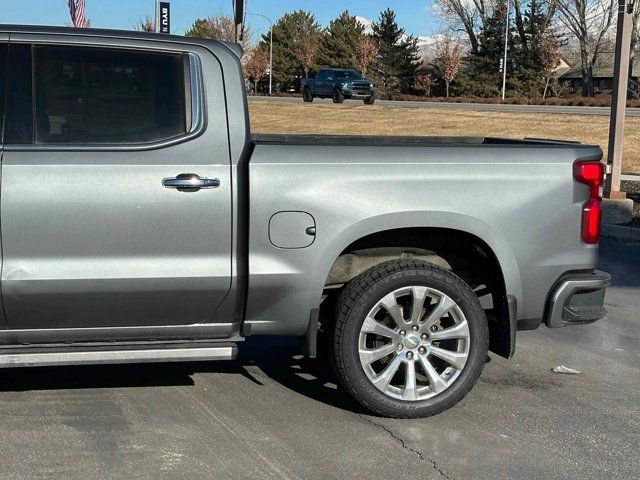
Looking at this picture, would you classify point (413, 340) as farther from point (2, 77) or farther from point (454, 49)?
point (454, 49)

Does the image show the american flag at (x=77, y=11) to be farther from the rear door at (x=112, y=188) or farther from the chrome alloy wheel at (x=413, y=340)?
the chrome alloy wheel at (x=413, y=340)

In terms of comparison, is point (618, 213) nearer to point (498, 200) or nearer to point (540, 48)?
point (498, 200)

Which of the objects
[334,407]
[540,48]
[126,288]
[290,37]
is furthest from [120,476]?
[290,37]

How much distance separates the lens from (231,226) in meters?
4.29

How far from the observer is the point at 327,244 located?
4371mm

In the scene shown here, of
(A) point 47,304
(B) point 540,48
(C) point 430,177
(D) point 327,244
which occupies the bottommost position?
(A) point 47,304

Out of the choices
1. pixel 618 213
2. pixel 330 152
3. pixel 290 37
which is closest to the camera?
pixel 330 152

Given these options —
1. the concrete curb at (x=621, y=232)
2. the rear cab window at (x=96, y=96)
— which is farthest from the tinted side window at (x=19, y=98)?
the concrete curb at (x=621, y=232)

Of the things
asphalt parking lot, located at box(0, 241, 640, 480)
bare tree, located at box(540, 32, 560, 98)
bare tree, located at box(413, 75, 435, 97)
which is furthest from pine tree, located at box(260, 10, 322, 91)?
asphalt parking lot, located at box(0, 241, 640, 480)

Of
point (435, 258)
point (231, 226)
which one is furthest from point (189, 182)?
point (435, 258)

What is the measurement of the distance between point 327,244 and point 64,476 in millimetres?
1640

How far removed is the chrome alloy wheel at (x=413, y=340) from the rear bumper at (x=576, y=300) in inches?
19.6

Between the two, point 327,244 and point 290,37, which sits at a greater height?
point 290,37

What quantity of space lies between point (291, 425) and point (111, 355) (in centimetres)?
101
